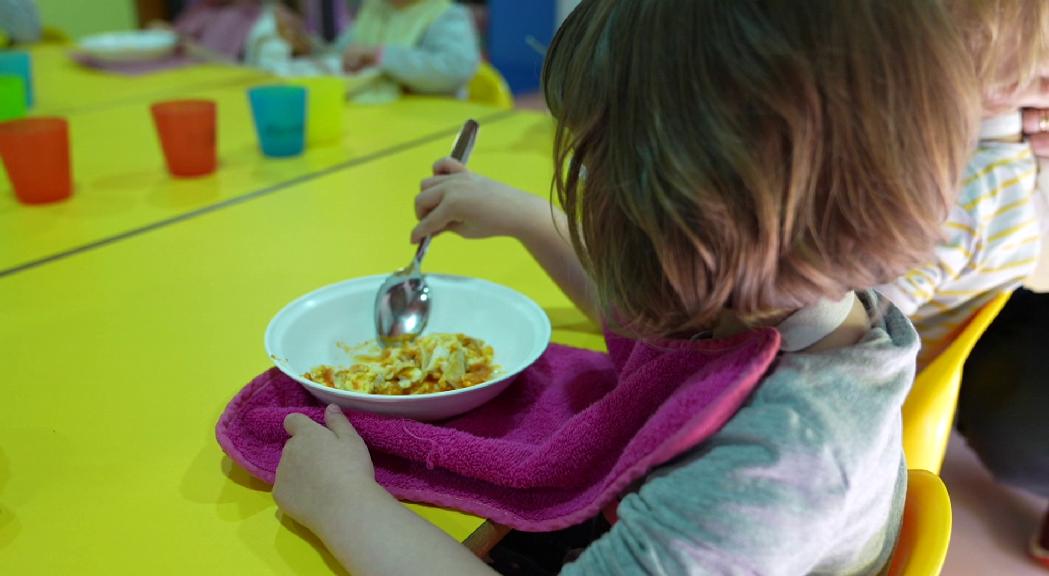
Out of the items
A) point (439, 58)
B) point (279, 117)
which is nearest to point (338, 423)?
point (279, 117)

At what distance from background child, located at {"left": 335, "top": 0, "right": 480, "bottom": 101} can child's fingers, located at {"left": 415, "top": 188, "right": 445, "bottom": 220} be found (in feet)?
3.18

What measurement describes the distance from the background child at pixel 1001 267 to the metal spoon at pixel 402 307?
490 mm

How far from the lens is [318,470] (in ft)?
1.87

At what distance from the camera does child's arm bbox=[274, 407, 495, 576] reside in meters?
0.51

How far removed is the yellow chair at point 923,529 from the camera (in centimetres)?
53

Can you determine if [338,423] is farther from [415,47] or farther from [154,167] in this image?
[415,47]

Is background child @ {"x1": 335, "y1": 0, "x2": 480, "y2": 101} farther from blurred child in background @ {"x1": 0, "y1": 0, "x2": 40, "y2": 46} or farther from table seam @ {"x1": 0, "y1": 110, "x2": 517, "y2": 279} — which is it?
blurred child in background @ {"x1": 0, "y1": 0, "x2": 40, "y2": 46}

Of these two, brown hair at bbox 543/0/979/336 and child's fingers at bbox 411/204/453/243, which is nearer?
brown hair at bbox 543/0/979/336

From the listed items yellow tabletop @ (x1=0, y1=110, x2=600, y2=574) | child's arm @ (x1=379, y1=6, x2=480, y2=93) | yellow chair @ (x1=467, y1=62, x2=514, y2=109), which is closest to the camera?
yellow tabletop @ (x1=0, y1=110, x2=600, y2=574)

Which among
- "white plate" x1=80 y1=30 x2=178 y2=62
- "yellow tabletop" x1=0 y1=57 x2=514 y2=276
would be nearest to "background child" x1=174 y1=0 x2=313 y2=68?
"white plate" x1=80 y1=30 x2=178 y2=62

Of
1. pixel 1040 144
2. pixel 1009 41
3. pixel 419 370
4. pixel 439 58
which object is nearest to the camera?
pixel 419 370

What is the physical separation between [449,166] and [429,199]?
0.04 m

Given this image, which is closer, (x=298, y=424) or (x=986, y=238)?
(x=298, y=424)

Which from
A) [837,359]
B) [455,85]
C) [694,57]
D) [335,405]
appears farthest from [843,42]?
[455,85]
